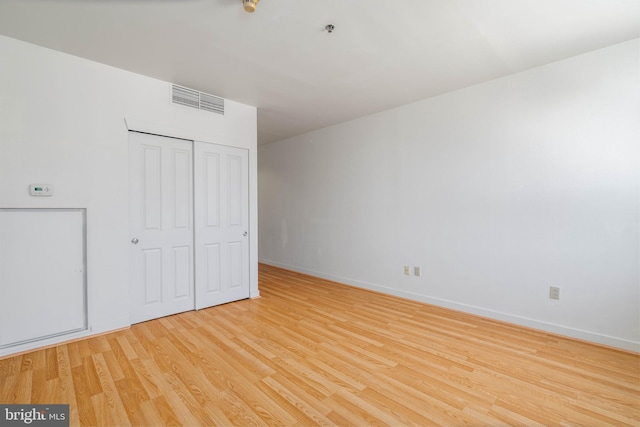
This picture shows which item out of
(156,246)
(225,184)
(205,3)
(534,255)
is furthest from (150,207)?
(534,255)

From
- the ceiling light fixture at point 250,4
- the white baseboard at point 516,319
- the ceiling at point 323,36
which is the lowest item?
the white baseboard at point 516,319

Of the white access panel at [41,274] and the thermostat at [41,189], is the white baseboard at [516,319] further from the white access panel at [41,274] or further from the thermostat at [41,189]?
the thermostat at [41,189]

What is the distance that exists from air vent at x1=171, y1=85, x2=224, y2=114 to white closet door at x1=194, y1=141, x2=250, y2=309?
1.48 feet

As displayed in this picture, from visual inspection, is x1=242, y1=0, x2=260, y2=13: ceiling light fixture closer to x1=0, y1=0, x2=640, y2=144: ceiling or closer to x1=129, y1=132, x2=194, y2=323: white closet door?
x1=0, y1=0, x2=640, y2=144: ceiling

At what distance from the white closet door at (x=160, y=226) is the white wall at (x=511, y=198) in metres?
2.48

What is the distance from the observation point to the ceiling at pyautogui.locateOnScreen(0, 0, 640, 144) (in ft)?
6.91

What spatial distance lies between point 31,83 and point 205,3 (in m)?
1.83

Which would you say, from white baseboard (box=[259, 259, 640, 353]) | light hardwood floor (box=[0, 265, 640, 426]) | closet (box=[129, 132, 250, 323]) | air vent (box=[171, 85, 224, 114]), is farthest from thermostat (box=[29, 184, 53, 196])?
white baseboard (box=[259, 259, 640, 353])

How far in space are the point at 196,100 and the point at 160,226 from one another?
1576mm

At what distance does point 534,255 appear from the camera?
10.0 feet

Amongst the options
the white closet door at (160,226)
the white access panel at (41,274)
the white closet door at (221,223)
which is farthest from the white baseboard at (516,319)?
the white access panel at (41,274)

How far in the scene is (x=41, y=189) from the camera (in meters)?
2.57

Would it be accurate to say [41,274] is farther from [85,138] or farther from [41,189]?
[85,138]

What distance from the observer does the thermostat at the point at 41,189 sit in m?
2.54
